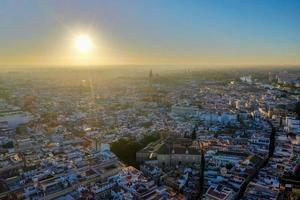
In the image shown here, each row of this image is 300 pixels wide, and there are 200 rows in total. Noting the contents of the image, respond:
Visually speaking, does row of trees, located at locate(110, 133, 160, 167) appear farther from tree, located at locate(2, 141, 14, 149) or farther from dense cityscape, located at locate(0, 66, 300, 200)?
tree, located at locate(2, 141, 14, 149)

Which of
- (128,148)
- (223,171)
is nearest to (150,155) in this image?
(128,148)

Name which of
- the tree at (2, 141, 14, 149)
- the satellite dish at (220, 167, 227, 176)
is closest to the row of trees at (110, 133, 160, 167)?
the satellite dish at (220, 167, 227, 176)

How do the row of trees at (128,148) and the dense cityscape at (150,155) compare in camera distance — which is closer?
the dense cityscape at (150,155)

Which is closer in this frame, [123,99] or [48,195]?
[48,195]

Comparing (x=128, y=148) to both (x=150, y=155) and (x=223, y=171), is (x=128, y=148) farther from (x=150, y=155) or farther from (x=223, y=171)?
(x=223, y=171)

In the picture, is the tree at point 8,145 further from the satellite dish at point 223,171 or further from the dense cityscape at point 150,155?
the satellite dish at point 223,171

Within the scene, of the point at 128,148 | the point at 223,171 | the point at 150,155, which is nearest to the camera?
the point at 223,171

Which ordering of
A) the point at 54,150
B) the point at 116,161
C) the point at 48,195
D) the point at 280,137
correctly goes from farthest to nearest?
1. the point at 280,137
2. the point at 54,150
3. the point at 116,161
4. the point at 48,195

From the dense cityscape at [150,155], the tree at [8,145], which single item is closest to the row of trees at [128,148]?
the dense cityscape at [150,155]

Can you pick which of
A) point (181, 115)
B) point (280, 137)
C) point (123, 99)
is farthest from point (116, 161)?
point (123, 99)

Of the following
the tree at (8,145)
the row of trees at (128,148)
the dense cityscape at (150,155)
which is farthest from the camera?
the tree at (8,145)

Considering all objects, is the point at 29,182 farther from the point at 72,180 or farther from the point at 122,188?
the point at 122,188
